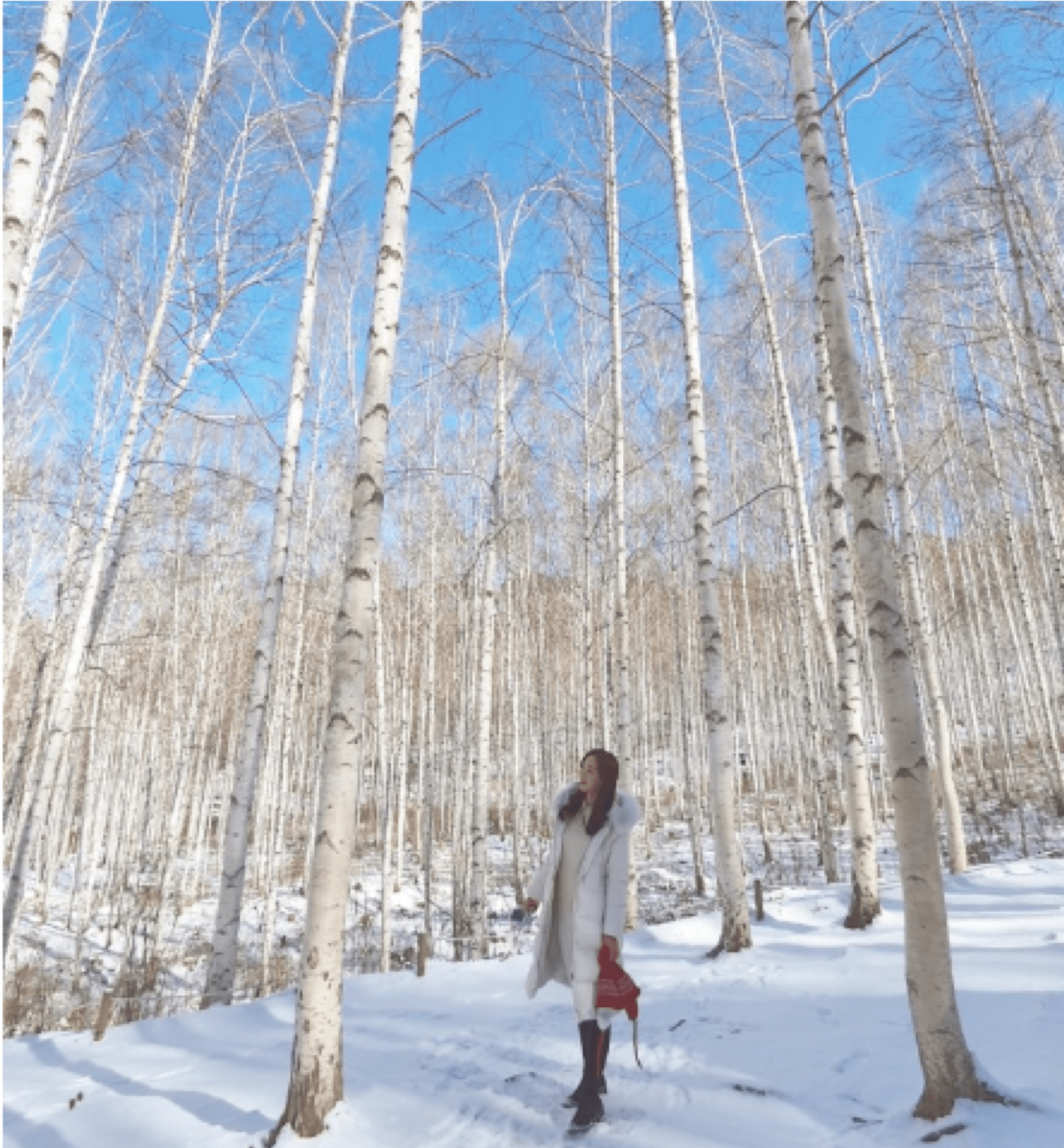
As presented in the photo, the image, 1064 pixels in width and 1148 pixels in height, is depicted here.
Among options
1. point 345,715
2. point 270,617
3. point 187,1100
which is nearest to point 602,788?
point 345,715

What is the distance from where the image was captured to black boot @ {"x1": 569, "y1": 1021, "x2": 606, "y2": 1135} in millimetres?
2850

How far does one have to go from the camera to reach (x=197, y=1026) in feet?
16.7

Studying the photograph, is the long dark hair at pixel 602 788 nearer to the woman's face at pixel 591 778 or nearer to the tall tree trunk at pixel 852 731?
the woman's face at pixel 591 778

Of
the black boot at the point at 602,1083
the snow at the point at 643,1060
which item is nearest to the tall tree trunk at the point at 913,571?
the snow at the point at 643,1060

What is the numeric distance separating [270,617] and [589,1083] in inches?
210

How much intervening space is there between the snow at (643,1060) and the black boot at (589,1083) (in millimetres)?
60

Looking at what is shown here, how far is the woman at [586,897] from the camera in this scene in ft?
10.0

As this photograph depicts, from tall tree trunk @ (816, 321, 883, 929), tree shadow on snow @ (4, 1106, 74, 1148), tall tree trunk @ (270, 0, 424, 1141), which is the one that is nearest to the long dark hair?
tall tree trunk @ (270, 0, 424, 1141)

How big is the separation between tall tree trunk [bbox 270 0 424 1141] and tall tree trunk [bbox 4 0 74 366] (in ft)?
5.71

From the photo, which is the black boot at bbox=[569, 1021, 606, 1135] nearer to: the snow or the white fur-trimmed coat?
the snow

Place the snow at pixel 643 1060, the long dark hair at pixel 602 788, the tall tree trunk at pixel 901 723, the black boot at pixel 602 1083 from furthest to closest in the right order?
1. the long dark hair at pixel 602 788
2. the black boot at pixel 602 1083
3. the snow at pixel 643 1060
4. the tall tree trunk at pixel 901 723

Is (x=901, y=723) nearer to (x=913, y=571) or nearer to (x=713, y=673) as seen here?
(x=713, y=673)

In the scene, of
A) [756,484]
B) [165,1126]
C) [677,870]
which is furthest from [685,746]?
[165,1126]

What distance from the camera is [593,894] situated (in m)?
3.23
